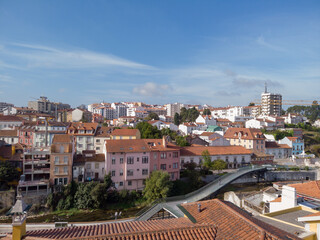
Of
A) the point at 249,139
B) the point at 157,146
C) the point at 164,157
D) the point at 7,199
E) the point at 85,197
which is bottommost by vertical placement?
the point at 7,199

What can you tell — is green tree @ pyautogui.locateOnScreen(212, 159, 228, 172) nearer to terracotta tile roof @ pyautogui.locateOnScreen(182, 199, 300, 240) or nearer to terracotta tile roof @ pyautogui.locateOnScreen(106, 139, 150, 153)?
terracotta tile roof @ pyautogui.locateOnScreen(106, 139, 150, 153)

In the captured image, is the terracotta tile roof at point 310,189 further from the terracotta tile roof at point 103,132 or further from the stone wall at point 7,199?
the terracotta tile roof at point 103,132

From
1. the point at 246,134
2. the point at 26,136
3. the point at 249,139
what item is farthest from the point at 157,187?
the point at 246,134

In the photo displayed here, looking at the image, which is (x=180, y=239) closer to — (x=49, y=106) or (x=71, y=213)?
(x=71, y=213)

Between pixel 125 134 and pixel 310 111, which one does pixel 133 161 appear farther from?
pixel 310 111

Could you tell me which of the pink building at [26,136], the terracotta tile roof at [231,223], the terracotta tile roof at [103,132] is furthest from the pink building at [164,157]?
the pink building at [26,136]

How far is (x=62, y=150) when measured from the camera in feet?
101

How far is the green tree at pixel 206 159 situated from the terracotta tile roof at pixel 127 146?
39.0ft

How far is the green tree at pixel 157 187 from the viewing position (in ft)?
96.8

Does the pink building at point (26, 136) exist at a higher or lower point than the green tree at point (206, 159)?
higher

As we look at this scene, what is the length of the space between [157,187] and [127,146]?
7048 millimetres

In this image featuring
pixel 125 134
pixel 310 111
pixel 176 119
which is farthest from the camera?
pixel 310 111

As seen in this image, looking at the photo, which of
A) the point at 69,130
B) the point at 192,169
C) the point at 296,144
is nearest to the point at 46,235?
the point at 192,169

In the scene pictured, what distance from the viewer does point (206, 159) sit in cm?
4119
